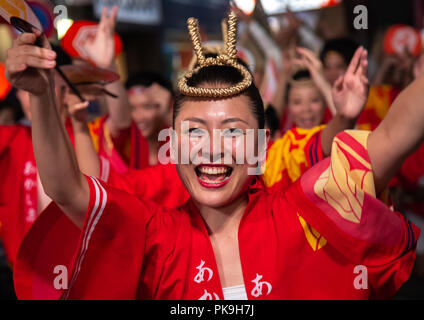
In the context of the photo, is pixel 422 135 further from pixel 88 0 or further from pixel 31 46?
pixel 88 0

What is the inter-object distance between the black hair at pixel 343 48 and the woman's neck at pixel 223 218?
2.02m

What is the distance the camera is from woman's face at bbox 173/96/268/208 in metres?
1.25

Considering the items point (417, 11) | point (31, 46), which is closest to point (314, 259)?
point (31, 46)

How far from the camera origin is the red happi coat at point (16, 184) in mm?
2219

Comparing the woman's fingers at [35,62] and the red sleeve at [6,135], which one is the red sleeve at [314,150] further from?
the red sleeve at [6,135]

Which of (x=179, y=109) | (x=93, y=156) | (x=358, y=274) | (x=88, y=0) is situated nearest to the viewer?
(x=358, y=274)

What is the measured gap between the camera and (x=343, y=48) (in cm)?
312

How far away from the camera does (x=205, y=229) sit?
133 centimetres

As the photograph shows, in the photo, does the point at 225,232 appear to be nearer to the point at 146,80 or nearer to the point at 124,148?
the point at 124,148

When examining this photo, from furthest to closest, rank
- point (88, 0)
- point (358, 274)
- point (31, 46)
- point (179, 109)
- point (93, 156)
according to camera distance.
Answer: point (88, 0) → point (93, 156) → point (179, 109) → point (358, 274) → point (31, 46)

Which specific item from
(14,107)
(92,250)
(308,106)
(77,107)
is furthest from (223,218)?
(14,107)

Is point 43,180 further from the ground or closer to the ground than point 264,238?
further from the ground

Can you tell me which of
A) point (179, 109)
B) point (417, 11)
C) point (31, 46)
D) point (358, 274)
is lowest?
point (358, 274)

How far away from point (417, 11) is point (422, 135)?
6840 mm
